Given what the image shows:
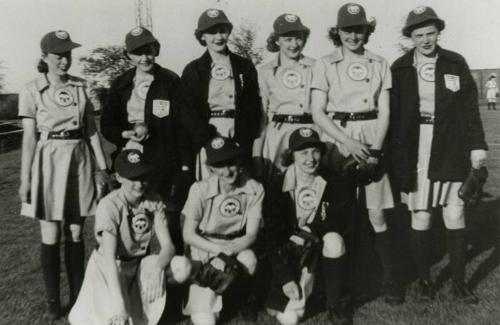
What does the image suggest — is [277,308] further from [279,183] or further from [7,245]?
[7,245]

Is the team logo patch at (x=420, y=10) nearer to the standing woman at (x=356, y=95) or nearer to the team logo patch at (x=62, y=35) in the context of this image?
the standing woman at (x=356, y=95)

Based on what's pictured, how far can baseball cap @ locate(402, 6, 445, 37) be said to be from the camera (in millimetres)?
3926

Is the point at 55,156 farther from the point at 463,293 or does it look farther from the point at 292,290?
the point at 463,293

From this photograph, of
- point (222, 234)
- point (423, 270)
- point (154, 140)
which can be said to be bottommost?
point (423, 270)

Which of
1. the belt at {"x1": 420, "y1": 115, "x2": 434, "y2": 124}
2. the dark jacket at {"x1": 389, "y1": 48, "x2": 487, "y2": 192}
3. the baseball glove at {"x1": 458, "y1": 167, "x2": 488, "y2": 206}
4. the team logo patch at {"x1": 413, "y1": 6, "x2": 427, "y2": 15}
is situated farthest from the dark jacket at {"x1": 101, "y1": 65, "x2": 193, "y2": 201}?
the baseball glove at {"x1": 458, "y1": 167, "x2": 488, "y2": 206}

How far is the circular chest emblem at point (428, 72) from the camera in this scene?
405 centimetres

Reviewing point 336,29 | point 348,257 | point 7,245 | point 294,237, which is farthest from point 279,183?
point 7,245

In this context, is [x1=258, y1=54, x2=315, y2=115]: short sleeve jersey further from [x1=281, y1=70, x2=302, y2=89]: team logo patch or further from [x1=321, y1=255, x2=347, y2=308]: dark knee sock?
[x1=321, y1=255, x2=347, y2=308]: dark knee sock

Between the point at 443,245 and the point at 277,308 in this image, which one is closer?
the point at 277,308

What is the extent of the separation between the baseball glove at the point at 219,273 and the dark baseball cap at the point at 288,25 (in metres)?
1.80

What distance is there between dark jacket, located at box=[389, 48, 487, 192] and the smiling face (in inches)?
3.3

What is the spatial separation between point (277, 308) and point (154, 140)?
155cm

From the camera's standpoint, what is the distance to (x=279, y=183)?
13.6 ft

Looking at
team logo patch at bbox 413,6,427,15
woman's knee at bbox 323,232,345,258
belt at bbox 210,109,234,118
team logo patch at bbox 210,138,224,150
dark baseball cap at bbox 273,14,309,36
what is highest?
team logo patch at bbox 413,6,427,15
